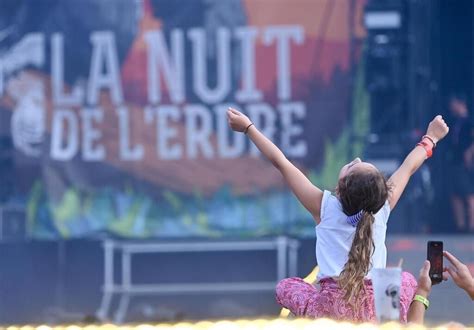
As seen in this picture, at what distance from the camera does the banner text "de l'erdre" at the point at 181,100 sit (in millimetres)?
8688

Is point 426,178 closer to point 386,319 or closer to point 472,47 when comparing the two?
point 472,47

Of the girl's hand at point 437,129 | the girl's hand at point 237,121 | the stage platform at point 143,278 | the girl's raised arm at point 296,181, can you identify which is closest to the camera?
the girl's raised arm at point 296,181

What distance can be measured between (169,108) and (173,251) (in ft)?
3.30

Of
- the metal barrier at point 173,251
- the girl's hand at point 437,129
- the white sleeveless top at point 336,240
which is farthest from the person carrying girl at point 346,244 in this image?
the metal barrier at point 173,251

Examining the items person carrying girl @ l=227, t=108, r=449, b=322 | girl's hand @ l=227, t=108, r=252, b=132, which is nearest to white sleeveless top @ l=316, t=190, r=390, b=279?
person carrying girl @ l=227, t=108, r=449, b=322

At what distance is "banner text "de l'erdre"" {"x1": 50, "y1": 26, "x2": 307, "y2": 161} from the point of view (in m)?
8.69

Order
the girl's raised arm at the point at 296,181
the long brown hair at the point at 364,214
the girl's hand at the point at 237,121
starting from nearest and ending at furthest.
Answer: the long brown hair at the point at 364,214 < the girl's raised arm at the point at 296,181 < the girl's hand at the point at 237,121

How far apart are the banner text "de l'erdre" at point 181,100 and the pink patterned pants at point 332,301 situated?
4569 mm

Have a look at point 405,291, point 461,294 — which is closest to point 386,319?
point 405,291

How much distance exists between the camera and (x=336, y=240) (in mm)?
4074

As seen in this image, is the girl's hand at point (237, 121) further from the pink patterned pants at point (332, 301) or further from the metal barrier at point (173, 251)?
the metal barrier at point (173, 251)

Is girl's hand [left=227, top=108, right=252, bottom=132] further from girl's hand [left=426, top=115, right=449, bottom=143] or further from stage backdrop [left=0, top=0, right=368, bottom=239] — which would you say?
stage backdrop [left=0, top=0, right=368, bottom=239]

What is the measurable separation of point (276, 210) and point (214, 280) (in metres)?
0.65

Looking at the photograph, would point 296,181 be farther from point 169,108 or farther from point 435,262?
point 169,108
